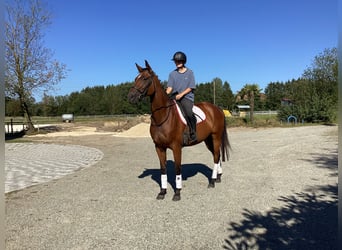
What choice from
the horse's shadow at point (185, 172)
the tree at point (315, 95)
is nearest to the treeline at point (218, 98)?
the tree at point (315, 95)

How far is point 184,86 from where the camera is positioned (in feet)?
19.0

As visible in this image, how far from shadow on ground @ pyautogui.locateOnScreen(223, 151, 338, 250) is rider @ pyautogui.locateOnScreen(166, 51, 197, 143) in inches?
82.0

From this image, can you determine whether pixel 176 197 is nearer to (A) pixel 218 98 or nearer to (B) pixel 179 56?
(B) pixel 179 56

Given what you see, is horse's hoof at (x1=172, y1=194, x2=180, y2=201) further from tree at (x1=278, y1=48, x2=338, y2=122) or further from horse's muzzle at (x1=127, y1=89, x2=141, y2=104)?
tree at (x1=278, y1=48, x2=338, y2=122)

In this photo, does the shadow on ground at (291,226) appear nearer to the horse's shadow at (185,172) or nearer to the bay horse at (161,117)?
the bay horse at (161,117)

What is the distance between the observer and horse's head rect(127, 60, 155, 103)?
506cm

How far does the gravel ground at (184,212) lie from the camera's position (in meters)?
3.68

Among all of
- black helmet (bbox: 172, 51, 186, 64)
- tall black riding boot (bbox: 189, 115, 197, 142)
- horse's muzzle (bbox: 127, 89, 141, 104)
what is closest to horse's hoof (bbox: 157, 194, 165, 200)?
tall black riding boot (bbox: 189, 115, 197, 142)

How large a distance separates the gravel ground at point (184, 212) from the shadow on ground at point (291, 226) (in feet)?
0.04

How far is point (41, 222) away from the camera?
14.6ft

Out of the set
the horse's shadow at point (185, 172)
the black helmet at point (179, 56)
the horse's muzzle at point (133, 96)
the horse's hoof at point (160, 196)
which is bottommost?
the horse's shadow at point (185, 172)

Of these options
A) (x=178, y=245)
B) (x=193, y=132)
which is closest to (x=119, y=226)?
(x=178, y=245)

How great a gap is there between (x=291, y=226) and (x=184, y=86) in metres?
3.14

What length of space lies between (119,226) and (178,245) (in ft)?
3.48
